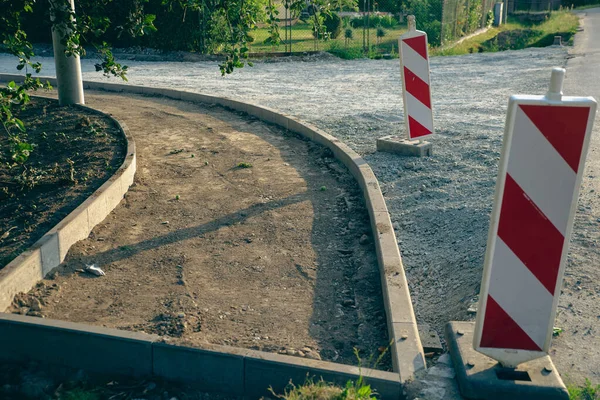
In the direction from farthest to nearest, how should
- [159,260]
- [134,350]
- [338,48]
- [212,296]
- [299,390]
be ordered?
[338,48], [159,260], [212,296], [134,350], [299,390]

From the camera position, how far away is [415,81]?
341 inches

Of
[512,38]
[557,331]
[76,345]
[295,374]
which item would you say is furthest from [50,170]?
[512,38]

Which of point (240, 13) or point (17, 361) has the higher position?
point (240, 13)

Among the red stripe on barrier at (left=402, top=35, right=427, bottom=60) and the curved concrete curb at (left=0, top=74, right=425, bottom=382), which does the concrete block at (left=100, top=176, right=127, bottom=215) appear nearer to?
the curved concrete curb at (left=0, top=74, right=425, bottom=382)

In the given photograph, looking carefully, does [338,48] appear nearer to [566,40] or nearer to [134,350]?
[566,40]

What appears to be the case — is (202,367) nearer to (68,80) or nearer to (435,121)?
(435,121)

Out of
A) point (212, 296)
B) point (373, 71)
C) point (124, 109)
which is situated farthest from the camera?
point (373, 71)

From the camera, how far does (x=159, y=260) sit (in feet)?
19.8

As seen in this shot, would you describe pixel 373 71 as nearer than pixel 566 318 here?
No

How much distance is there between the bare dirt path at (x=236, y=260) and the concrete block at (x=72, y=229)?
123mm

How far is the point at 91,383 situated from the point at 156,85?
12.9 m

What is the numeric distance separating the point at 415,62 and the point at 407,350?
516cm

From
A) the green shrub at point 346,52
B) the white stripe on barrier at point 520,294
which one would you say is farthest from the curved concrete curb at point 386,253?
the green shrub at point 346,52

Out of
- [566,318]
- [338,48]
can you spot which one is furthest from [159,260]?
[338,48]
